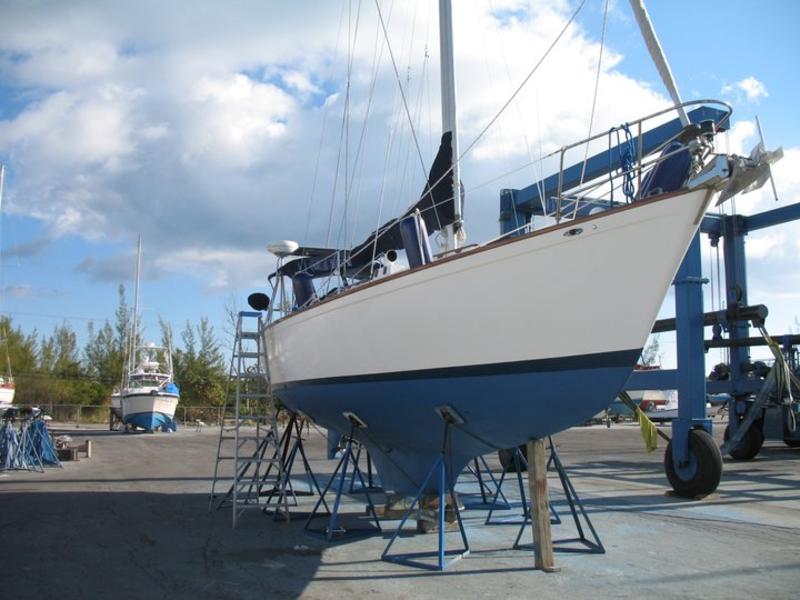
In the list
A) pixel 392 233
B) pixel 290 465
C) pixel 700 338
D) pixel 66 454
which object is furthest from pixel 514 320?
pixel 66 454

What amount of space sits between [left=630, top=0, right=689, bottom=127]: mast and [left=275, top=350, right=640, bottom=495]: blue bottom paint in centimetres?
262

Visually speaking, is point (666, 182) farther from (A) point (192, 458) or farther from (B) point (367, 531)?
(A) point (192, 458)

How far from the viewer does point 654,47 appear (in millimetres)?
6023

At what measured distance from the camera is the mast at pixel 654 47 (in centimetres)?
597

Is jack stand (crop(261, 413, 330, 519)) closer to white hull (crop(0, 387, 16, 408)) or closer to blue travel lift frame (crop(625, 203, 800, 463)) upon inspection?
blue travel lift frame (crop(625, 203, 800, 463))

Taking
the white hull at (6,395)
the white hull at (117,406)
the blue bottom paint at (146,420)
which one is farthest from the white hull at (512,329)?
the white hull at (6,395)

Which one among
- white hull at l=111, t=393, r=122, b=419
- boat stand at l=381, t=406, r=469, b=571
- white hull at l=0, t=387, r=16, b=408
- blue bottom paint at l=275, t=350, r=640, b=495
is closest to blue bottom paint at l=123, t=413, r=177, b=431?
white hull at l=111, t=393, r=122, b=419

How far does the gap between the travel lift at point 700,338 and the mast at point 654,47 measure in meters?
0.54

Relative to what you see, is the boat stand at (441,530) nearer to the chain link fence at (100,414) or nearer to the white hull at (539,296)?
the white hull at (539,296)

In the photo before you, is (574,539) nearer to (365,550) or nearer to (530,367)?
(365,550)

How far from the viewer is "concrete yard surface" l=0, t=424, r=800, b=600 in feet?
16.5

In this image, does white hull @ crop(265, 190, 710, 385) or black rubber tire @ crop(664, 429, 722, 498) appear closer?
white hull @ crop(265, 190, 710, 385)

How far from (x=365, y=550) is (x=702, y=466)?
5.17 metres

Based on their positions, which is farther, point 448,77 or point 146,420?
point 146,420
